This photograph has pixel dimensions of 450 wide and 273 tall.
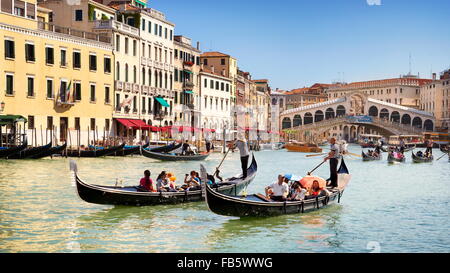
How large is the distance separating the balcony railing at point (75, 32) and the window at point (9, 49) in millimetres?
1511

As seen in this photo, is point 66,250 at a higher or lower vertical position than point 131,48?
lower

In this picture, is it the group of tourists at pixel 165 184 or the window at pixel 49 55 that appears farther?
the window at pixel 49 55

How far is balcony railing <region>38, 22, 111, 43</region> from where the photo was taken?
61.8 feet

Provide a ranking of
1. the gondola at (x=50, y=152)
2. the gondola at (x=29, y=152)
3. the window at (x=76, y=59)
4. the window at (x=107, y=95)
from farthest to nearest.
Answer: the window at (x=107, y=95) < the window at (x=76, y=59) < the gondola at (x=50, y=152) < the gondola at (x=29, y=152)

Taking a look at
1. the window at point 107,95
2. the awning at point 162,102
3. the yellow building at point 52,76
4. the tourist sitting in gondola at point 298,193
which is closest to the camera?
the tourist sitting in gondola at point 298,193

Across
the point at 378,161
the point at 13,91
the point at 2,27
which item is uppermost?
the point at 2,27

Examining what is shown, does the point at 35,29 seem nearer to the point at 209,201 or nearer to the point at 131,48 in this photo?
the point at 131,48

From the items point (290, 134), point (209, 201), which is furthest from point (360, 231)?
point (290, 134)

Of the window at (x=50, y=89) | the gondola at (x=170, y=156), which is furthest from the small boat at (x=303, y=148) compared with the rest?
the window at (x=50, y=89)

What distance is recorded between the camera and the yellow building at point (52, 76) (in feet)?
56.8

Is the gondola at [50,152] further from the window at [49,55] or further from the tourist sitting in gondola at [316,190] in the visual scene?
the tourist sitting in gondola at [316,190]

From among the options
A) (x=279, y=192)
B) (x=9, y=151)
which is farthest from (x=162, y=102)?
(x=279, y=192)

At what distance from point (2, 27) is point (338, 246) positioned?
44.5ft
